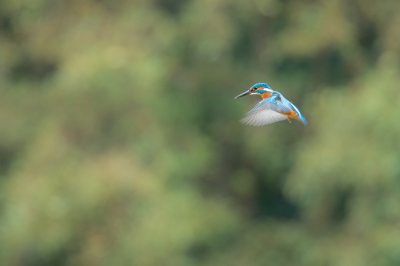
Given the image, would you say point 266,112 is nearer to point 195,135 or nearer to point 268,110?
point 268,110

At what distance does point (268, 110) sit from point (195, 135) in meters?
6.28

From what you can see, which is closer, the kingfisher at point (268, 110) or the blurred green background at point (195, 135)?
the kingfisher at point (268, 110)

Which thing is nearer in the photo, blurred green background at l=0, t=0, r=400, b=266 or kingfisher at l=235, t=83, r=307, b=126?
kingfisher at l=235, t=83, r=307, b=126

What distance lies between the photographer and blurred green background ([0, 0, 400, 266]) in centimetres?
737

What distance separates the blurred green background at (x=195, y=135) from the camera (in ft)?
24.2

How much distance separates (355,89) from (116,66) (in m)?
3.14

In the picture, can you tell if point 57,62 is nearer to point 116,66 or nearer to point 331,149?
point 116,66

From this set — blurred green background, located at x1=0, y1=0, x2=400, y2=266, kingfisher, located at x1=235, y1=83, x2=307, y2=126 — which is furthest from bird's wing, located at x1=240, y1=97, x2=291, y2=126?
blurred green background, located at x1=0, y1=0, x2=400, y2=266

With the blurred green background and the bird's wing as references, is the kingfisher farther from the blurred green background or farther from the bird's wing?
the blurred green background

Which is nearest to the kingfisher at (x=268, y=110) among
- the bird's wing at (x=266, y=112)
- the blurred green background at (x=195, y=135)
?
the bird's wing at (x=266, y=112)

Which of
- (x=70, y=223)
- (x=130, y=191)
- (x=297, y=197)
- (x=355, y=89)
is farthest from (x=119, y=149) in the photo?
(x=355, y=89)

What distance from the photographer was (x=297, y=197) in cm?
823

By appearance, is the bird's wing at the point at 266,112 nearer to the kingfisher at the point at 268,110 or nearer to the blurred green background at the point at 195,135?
the kingfisher at the point at 268,110

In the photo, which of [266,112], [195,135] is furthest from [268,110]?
[195,135]
